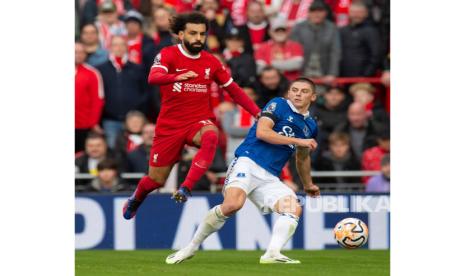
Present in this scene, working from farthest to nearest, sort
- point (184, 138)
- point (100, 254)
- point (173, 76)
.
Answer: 1. point (100, 254)
2. point (184, 138)
3. point (173, 76)

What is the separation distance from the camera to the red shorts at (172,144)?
13242mm

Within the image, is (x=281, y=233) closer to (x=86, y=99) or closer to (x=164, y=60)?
(x=164, y=60)

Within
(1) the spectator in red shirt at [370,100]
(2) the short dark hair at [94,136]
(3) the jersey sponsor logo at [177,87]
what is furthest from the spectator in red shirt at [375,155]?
(3) the jersey sponsor logo at [177,87]

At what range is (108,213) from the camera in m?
15.9

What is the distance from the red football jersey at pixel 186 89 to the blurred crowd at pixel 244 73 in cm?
309

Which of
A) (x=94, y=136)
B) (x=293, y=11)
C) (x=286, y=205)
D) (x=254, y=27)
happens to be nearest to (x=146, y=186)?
(x=286, y=205)

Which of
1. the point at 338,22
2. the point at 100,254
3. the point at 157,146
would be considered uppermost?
the point at 338,22

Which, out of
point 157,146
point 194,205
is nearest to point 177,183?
point 194,205

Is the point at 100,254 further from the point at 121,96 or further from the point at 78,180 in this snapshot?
the point at 121,96

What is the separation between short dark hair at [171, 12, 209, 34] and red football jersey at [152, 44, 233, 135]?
0.20 m

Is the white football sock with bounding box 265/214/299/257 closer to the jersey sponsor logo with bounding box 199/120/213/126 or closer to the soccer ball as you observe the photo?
the soccer ball

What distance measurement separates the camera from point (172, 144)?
13.4 meters

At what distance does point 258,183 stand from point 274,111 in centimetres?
72
